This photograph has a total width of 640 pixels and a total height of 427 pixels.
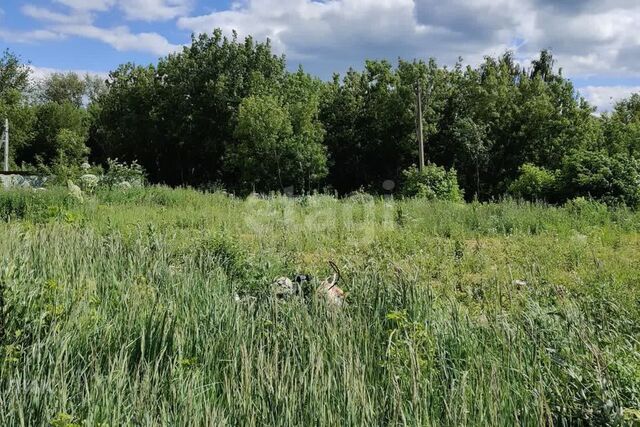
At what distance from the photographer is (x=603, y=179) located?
14312 mm

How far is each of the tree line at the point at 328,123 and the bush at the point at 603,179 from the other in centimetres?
569

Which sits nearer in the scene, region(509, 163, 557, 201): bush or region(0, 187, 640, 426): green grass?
region(0, 187, 640, 426): green grass

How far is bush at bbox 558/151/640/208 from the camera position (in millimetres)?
13891

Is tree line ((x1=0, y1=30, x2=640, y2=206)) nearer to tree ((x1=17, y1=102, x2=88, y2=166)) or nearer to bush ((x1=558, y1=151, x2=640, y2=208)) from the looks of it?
tree ((x1=17, y1=102, x2=88, y2=166))

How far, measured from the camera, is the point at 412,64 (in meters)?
25.5

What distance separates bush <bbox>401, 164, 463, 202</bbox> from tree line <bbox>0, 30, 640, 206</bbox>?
54cm

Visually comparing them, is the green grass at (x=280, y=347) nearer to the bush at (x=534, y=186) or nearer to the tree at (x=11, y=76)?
the bush at (x=534, y=186)

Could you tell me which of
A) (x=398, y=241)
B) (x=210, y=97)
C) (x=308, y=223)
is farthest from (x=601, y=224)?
(x=210, y=97)

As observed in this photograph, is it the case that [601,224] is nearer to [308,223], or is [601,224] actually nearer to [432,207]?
[432,207]

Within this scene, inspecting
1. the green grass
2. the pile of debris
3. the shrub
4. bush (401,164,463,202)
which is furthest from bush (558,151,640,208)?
the shrub

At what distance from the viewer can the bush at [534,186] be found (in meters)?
16.4

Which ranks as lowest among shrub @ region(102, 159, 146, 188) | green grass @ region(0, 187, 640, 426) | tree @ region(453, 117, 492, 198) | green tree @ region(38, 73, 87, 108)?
green grass @ region(0, 187, 640, 426)

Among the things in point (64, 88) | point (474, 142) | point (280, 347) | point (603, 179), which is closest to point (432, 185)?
point (603, 179)

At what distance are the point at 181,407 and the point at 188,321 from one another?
1.03 meters
